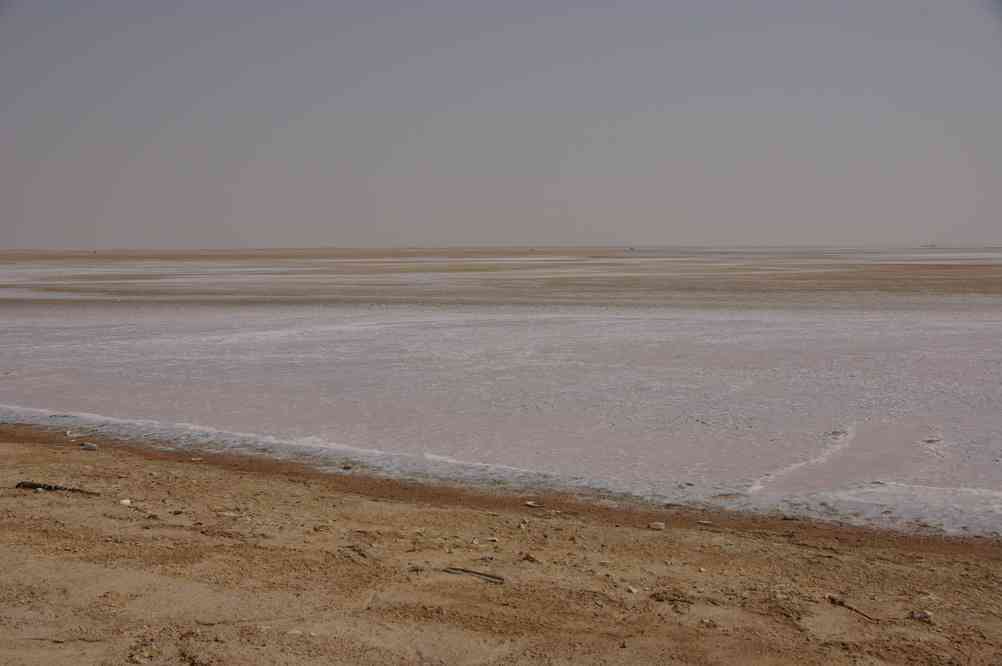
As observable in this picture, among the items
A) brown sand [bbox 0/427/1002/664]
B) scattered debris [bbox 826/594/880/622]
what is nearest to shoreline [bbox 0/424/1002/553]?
brown sand [bbox 0/427/1002/664]

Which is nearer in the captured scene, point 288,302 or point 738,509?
point 738,509

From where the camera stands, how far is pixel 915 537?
6.25 m

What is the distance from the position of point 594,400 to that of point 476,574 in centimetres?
597

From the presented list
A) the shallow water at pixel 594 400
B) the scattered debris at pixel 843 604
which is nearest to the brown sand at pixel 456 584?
the scattered debris at pixel 843 604

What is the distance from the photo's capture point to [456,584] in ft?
17.5

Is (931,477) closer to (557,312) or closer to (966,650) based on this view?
(966,650)

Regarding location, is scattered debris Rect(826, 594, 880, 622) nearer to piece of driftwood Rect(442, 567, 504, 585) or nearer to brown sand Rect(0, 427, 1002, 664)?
brown sand Rect(0, 427, 1002, 664)

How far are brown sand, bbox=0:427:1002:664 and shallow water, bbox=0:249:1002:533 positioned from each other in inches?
40.9

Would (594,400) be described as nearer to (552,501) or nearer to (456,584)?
(552,501)

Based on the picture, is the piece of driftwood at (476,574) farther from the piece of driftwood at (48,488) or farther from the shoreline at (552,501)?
the piece of driftwood at (48,488)

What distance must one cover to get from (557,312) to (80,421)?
559 inches

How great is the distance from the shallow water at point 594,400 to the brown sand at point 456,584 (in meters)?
1.04

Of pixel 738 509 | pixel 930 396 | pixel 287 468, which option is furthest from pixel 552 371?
pixel 738 509

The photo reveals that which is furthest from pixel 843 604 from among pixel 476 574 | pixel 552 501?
pixel 552 501
